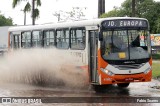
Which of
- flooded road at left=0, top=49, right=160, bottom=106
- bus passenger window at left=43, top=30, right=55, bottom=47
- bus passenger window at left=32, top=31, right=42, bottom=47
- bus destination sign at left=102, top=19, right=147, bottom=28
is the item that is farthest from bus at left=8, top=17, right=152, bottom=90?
bus passenger window at left=32, top=31, right=42, bottom=47

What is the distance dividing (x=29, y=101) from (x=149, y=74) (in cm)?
511

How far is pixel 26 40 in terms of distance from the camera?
22.7 metres

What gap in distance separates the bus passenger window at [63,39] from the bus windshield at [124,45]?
2803mm

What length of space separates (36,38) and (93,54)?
17.6 feet

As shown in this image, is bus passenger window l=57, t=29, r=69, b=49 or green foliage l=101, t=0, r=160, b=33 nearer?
bus passenger window l=57, t=29, r=69, b=49

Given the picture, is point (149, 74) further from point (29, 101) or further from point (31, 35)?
point (31, 35)

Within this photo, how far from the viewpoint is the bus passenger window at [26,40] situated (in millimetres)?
22422

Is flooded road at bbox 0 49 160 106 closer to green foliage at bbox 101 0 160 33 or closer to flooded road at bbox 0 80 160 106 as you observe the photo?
flooded road at bbox 0 80 160 106

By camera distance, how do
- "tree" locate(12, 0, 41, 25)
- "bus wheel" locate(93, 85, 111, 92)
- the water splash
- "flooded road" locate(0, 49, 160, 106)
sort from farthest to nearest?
"tree" locate(12, 0, 41, 25), the water splash, "bus wheel" locate(93, 85, 111, 92), "flooded road" locate(0, 49, 160, 106)

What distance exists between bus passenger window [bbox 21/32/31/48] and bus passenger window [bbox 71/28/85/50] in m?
4.58

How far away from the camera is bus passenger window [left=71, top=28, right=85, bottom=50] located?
17647 mm

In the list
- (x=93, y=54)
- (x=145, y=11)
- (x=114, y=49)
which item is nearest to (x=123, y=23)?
(x=114, y=49)

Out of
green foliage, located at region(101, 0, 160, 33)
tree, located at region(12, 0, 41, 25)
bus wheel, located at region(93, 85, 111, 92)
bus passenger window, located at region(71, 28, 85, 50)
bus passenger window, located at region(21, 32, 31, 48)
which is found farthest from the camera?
green foliage, located at region(101, 0, 160, 33)

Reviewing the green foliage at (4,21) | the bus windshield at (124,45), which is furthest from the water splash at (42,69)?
the green foliage at (4,21)
